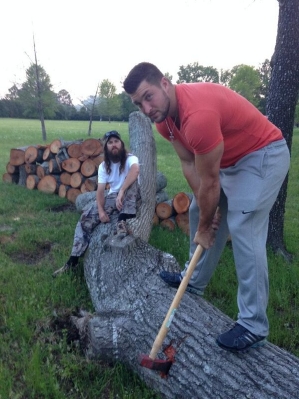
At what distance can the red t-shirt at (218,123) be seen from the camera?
89.0 inches

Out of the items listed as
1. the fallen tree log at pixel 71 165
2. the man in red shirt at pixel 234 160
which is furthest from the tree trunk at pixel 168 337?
the fallen tree log at pixel 71 165

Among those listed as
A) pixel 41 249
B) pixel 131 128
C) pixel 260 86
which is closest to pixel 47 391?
pixel 41 249

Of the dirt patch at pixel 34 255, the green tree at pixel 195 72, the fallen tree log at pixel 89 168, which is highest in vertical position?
the green tree at pixel 195 72

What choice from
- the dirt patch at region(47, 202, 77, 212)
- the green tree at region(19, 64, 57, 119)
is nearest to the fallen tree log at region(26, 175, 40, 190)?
the dirt patch at region(47, 202, 77, 212)

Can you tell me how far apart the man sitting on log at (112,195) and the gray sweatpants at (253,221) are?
84.9 inches

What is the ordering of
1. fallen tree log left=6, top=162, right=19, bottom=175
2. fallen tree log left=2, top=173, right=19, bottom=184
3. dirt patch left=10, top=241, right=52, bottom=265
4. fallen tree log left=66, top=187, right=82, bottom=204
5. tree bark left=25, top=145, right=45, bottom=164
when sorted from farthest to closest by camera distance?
fallen tree log left=2, top=173, right=19, bottom=184 → fallen tree log left=6, top=162, right=19, bottom=175 → tree bark left=25, top=145, right=45, bottom=164 → fallen tree log left=66, top=187, right=82, bottom=204 → dirt patch left=10, top=241, right=52, bottom=265

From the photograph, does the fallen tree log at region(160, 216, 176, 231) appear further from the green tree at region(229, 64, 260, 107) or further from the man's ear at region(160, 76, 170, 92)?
the green tree at region(229, 64, 260, 107)

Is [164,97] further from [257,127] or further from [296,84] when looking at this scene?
[296,84]

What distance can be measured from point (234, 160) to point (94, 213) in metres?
2.45

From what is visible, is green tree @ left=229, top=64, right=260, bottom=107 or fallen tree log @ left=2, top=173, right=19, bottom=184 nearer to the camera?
fallen tree log @ left=2, top=173, right=19, bottom=184

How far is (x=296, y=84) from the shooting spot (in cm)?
482

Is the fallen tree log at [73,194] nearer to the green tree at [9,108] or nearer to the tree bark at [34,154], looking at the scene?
the tree bark at [34,154]

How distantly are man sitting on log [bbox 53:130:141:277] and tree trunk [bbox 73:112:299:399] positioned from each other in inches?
19.4

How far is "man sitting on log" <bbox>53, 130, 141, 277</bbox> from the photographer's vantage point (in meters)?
4.54
